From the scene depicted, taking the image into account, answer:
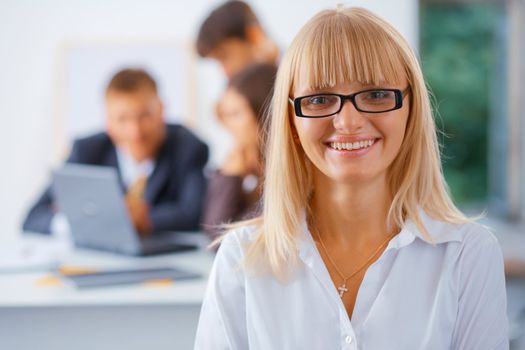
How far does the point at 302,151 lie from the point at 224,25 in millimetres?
2851

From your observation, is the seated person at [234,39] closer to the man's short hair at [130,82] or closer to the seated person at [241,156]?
the man's short hair at [130,82]

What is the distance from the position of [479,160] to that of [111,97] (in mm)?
3753

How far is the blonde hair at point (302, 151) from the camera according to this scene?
56.9 inches

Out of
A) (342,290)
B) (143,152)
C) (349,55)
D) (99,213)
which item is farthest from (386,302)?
(143,152)

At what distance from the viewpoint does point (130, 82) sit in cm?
440

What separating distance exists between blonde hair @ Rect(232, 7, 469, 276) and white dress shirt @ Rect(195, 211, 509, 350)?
4cm

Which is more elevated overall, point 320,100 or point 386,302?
point 320,100

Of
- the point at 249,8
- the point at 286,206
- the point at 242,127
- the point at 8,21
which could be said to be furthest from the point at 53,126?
the point at 286,206

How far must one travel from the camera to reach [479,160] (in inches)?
268

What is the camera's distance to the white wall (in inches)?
190

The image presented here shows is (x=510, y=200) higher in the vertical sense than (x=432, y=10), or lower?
lower

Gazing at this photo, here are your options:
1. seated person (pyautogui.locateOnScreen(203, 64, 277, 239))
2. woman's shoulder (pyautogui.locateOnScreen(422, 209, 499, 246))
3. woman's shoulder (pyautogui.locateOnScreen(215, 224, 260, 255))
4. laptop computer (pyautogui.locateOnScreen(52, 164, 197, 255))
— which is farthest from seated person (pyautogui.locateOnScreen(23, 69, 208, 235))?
woman's shoulder (pyautogui.locateOnScreen(422, 209, 499, 246))

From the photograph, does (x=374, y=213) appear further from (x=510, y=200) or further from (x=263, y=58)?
(x=510, y=200)

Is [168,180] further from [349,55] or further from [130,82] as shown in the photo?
[349,55]
